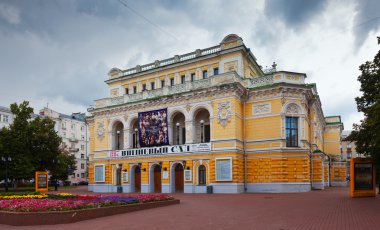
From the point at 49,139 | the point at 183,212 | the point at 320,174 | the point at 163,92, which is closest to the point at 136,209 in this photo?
the point at 183,212

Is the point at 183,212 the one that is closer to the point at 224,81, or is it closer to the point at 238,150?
the point at 238,150

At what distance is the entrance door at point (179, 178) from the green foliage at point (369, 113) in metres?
18.7

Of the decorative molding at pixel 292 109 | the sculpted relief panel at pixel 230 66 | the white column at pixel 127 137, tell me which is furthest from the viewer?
the white column at pixel 127 137

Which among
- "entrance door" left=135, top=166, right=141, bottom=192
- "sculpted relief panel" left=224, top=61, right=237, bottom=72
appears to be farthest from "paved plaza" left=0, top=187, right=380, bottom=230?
"entrance door" left=135, top=166, right=141, bottom=192

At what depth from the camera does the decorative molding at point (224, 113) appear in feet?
118

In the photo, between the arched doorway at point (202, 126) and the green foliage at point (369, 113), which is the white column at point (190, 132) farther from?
the green foliage at point (369, 113)

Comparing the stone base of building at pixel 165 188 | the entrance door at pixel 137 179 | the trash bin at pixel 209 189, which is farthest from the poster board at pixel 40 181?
the trash bin at pixel 209 189

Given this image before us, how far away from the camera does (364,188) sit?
91.0 feet

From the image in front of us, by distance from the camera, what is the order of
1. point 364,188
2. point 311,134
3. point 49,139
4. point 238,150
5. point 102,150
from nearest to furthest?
1. point 364,188
2. point 238,150
3. point 311,134
4. point 102,150
5. point 49,139

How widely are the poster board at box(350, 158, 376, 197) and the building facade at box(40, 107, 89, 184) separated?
7348 cm

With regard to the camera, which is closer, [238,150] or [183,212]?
[183,212]

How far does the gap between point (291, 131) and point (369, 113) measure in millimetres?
14402

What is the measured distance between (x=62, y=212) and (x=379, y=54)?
67.6ft

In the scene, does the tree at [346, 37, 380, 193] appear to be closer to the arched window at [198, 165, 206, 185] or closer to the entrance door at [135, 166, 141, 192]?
the arched window at [198, 165, 206, 185]
